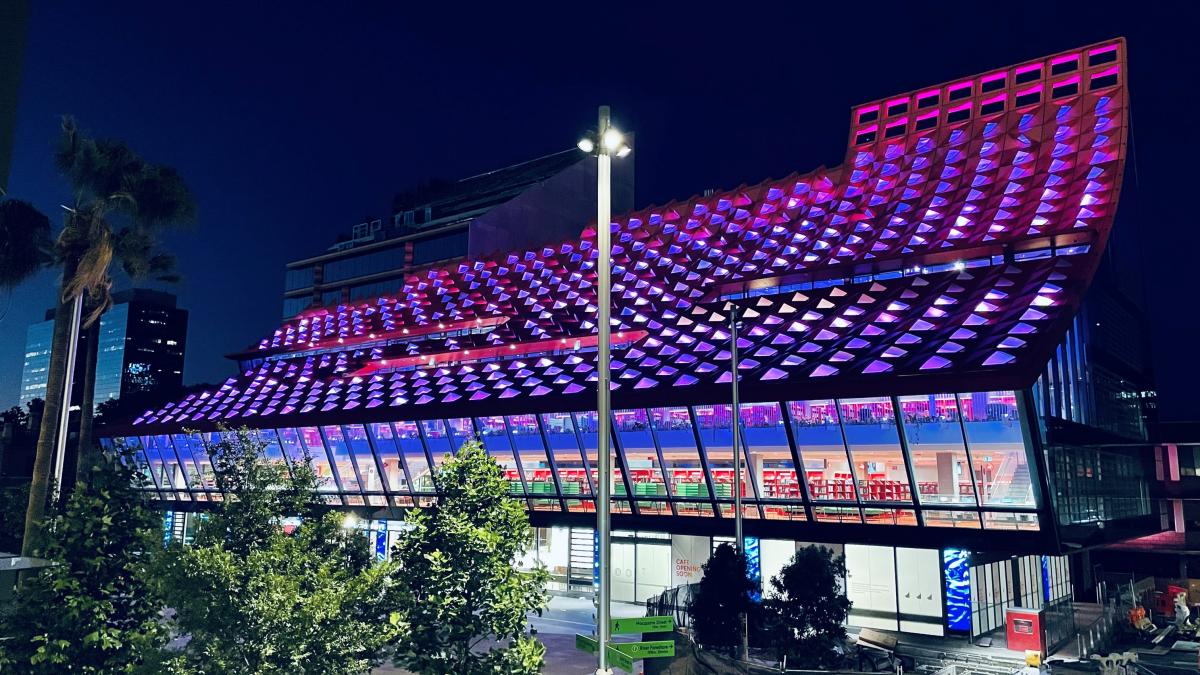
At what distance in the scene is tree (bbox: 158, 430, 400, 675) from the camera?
656 inches

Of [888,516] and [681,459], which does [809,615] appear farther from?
[681,459]

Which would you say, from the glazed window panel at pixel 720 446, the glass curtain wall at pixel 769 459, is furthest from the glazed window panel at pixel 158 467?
the glazed window panel at pixel 720 446

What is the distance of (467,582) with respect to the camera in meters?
16.8

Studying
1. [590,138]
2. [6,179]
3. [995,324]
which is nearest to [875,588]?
[995,324]

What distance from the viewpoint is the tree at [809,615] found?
91.7ft

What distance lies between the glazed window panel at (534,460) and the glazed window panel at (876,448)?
15.7 metres

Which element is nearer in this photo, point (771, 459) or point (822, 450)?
point (822, 450)

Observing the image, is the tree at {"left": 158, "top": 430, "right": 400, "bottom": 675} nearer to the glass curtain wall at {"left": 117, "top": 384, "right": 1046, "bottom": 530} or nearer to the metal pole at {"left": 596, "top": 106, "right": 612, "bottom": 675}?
the metal pole at {"left": 596, "top": 106, "right": 612, "bottom": 675}

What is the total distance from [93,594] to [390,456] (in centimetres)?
3093

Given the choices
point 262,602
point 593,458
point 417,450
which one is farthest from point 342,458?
point 262,602

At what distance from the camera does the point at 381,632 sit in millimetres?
18031

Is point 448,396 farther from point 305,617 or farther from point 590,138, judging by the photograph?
point 590,138

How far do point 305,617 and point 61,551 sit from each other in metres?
6.97

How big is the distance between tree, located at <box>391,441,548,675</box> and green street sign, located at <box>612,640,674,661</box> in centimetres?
230
